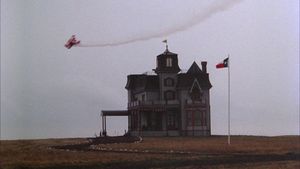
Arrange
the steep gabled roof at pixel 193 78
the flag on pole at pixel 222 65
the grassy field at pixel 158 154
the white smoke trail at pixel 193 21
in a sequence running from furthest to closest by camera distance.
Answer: the flag on pole at pixel 222 65 → the white smoke trail at pixel 193 21 → the steep gabled roof at pixel 193 78 → the grassy field at pixel 158 154

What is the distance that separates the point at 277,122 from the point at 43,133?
3.97 meters

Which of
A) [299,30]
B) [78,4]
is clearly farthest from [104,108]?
[299,30]

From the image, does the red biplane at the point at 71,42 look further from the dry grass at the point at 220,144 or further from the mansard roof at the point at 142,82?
the dry grass at the point at 220,144

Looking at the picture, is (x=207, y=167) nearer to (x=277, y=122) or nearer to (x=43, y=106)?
(x=277, y=122)

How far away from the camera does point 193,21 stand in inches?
361

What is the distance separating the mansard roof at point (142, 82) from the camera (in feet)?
29.0

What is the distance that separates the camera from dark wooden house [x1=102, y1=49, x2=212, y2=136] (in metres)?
8.90

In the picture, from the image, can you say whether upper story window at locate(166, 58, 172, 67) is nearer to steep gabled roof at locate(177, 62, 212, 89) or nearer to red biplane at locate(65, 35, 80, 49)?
steep gabled roof at locate(177, 62, 212, 89)

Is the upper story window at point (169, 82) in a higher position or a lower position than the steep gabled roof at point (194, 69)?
lower

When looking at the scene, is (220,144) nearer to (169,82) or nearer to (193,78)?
(193,78)

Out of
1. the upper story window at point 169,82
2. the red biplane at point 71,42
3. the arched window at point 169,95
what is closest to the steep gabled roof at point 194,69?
the upper story window at point 169,82

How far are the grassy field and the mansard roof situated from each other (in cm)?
84

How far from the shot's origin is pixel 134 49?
8.95 meters

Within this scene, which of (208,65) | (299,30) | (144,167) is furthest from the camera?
(299,30)
